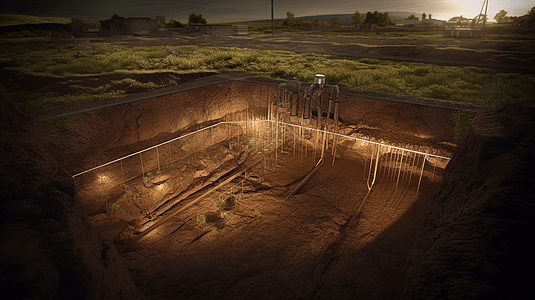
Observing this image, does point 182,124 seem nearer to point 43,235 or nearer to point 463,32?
point 43,235

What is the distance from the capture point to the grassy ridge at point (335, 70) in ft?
25.8

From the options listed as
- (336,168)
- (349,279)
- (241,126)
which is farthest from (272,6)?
(349,279)

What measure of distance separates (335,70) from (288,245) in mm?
8437

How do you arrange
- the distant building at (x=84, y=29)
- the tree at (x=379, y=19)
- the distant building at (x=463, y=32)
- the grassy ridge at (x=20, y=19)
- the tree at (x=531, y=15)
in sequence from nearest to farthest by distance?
the tree at (x=531, y=15) < the distant building at (x=463, y=32) < the grassy ridge at (x=20, y=19) < the distant building at (x=84, y=29) < the tree at (x=379, y=19)

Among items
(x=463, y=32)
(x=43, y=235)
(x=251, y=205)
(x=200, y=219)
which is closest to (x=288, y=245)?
(x=251, y=205)

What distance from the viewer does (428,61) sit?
13.1 m

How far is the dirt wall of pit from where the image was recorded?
18.8ft

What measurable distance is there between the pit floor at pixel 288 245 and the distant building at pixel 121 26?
2337cm

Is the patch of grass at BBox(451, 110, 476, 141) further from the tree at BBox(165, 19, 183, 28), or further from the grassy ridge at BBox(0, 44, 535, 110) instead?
the tree at BBox(165, 19, 183, 28)

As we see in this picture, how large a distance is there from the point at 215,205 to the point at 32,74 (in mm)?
7468

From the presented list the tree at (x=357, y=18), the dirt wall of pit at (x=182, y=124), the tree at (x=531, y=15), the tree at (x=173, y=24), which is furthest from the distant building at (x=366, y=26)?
the tree at (x=173, y=24)

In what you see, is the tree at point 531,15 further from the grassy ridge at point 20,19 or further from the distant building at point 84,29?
the grassy ridge at point 20,19

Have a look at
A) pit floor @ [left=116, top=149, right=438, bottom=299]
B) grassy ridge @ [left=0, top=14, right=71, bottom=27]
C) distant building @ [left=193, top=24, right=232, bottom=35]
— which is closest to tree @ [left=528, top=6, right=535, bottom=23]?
pit floor @ [left=116, top=149, right=438, bottom=299]

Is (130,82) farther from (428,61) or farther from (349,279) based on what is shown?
(428,61)
